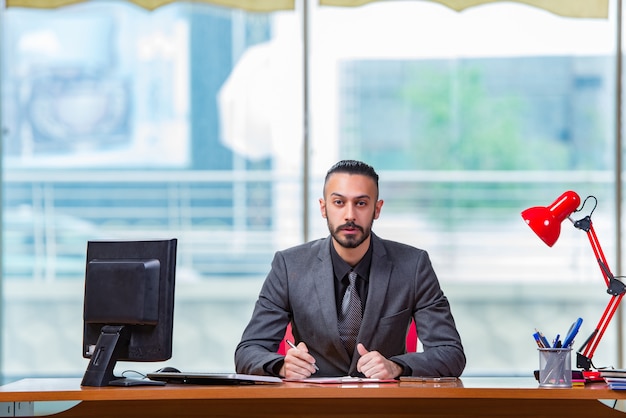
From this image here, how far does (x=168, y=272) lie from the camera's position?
272 centimetres

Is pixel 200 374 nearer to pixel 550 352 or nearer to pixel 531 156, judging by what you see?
pixel 550 352

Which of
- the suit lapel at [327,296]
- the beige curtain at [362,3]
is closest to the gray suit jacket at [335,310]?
the suit lapel at [327,296]

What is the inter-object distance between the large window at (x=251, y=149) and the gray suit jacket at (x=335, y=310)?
241cm

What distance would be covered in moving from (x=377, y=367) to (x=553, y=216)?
0.67 metres

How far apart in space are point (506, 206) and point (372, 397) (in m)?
3.60

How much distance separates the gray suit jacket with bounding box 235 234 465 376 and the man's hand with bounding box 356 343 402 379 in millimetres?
204

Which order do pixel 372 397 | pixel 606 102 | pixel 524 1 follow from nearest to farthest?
pixel 372 397
pixel 524 1
pixel 606 102

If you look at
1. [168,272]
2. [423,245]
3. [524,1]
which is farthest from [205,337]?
[168,272]

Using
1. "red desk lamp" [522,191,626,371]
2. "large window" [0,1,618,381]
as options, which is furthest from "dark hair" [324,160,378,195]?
"large window" [0,1,618,381]

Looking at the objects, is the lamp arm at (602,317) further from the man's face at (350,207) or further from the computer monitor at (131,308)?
the computer monitor at (131,308)

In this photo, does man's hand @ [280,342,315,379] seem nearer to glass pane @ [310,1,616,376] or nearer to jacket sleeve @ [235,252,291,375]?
jacket sleeve @ [235,252,291,375]

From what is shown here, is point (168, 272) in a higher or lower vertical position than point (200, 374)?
higher

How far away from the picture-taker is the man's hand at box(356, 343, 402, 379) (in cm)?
275

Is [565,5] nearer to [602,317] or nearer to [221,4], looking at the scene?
[221,4]
